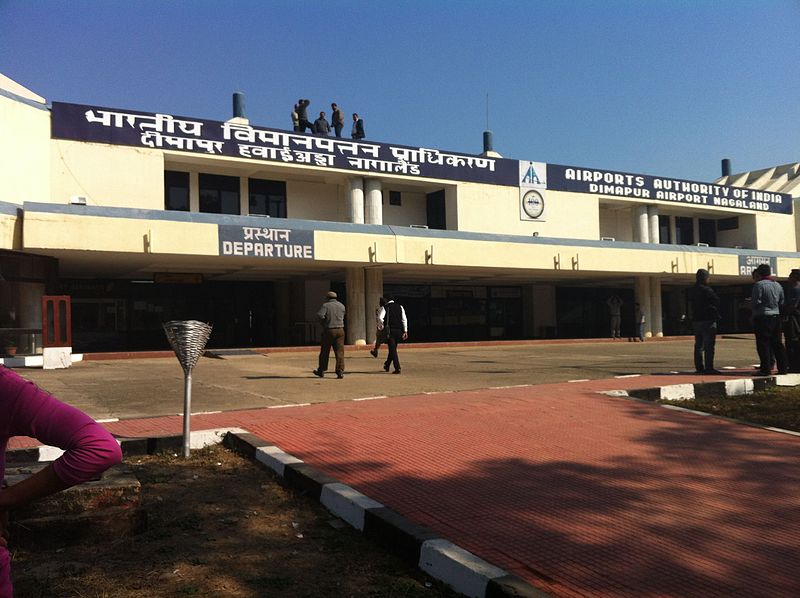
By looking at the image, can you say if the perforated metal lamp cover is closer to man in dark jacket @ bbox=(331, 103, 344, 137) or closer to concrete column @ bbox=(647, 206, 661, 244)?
man in dark jacket @ bbox=(331, 103, 344, 137)

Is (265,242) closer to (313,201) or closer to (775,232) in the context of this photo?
(313,201)

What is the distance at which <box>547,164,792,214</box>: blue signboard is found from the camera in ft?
92.5

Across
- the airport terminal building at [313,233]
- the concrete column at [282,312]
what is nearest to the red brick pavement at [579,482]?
the airport terminal building at [313,233]

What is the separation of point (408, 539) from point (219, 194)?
21.6m

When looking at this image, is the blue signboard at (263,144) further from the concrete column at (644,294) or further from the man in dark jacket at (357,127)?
the concrete column at (644,294)

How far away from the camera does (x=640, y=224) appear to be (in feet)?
100

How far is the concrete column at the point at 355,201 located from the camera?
23453 mm

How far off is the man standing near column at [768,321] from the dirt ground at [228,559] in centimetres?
844

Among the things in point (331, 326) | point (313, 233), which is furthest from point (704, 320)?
point (313, 233)

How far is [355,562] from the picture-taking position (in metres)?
3.13

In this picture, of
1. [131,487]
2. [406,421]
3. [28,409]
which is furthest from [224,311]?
[28,409]

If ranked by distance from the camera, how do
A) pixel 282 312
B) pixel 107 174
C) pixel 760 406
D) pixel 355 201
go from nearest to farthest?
1. pixel 760 406
2. pixel 107 174
3. pixel 355 201
4. pixel 282 312

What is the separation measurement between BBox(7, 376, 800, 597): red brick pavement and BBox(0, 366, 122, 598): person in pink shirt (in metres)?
1.96

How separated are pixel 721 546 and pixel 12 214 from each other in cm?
1739
